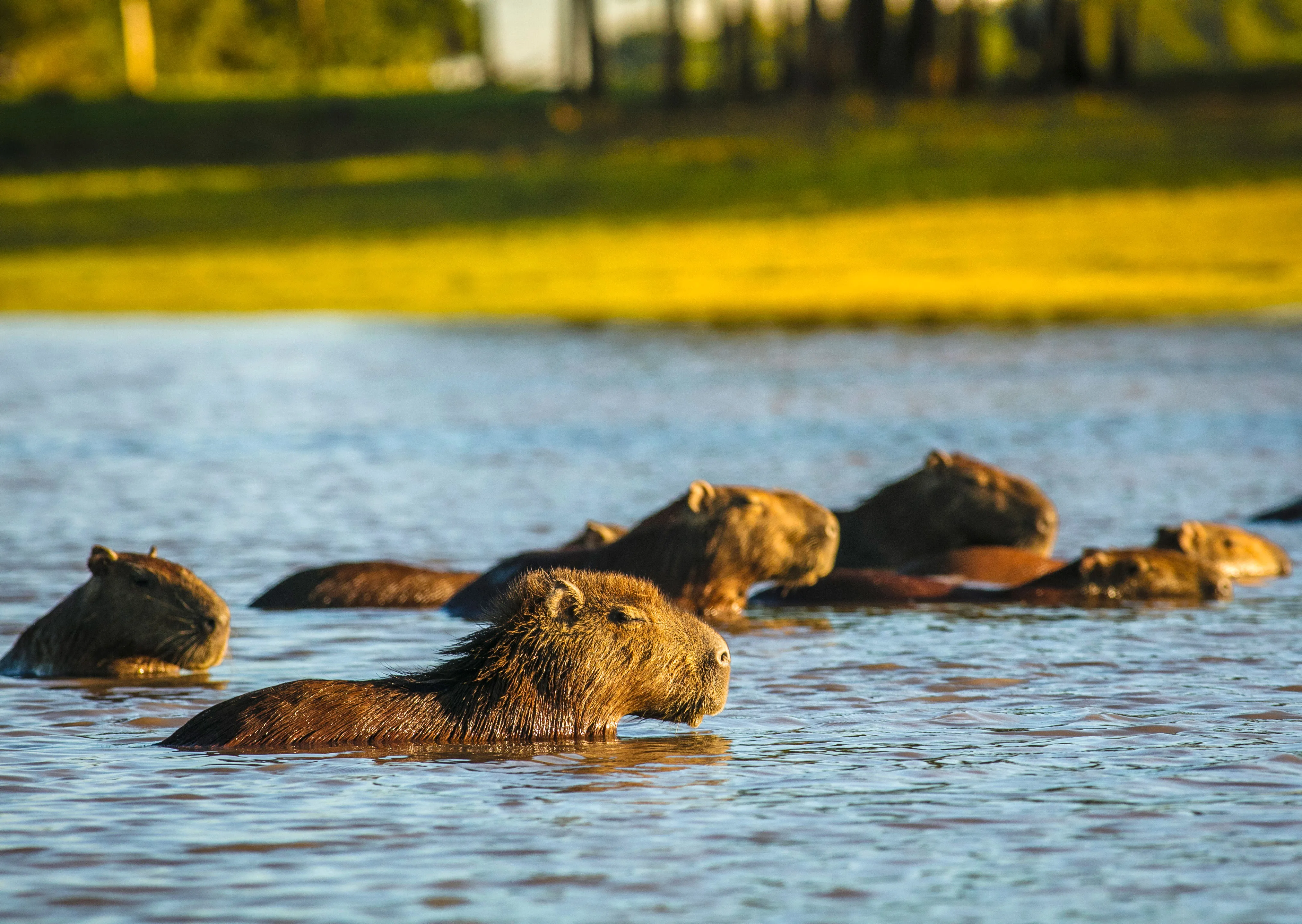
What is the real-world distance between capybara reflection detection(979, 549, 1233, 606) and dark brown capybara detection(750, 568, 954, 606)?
166mm

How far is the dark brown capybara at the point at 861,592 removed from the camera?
1138cm

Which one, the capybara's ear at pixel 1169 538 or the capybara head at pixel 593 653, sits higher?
the capybara head at pixel 593 653

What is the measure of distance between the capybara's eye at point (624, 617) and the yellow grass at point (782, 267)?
27.7 meters

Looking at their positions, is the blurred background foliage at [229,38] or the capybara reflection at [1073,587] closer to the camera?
the capybara reflection at [1073,587]

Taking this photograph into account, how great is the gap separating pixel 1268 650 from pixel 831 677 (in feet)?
6.75

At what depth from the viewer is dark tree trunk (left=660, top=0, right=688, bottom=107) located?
5131 cm

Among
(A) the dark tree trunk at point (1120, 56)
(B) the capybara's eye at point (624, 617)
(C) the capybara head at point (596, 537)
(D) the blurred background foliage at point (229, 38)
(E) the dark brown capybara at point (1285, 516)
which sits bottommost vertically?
(E) the dark brown capybara at point (1285, 516)

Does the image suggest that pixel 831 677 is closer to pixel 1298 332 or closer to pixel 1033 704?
pixel 1033 704

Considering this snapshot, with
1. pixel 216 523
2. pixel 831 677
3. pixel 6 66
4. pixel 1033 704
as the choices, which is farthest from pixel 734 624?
pixel 6 66

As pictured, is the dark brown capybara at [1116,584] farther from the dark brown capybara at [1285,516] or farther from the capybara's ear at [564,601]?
the capybara's ear at [564,601]

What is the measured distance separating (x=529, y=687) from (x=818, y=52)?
4536cm

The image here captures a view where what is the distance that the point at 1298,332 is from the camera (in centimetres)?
3166

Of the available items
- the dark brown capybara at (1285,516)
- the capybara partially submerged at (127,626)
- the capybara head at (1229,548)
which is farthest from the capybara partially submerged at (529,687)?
the dark brown capybara at (1285,516)

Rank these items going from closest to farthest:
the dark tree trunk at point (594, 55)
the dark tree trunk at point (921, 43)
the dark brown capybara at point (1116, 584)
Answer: the dark brown capybara at point (1116, 584) → the dark tree trunk at point (921, 43) → the dark tree trunk at point (594, 55)
